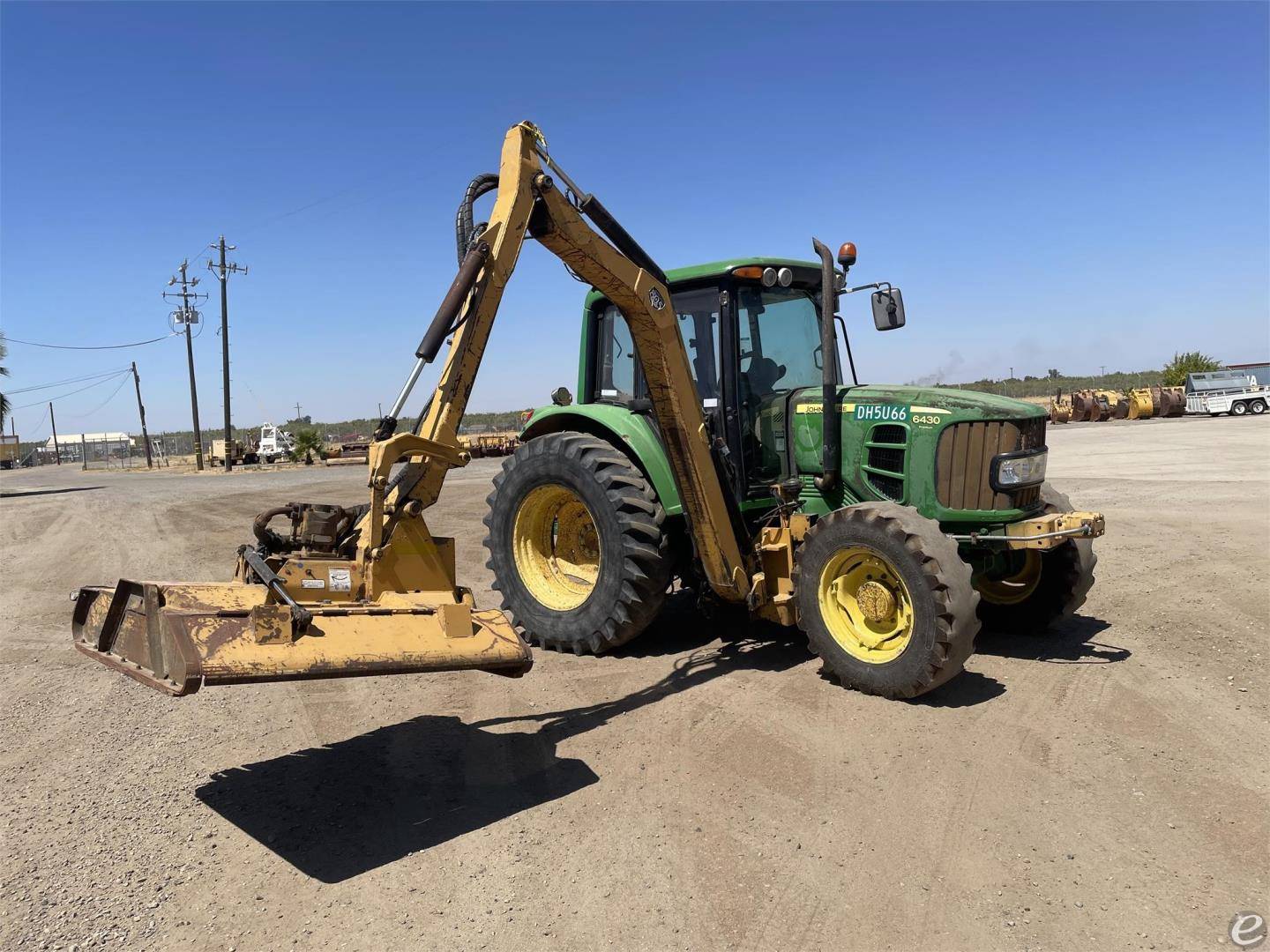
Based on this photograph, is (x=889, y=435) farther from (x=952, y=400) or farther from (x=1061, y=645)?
(x=1061, y=645)

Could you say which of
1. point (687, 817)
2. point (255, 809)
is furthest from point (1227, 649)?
point (255, 809)

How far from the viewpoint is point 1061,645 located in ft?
19.6

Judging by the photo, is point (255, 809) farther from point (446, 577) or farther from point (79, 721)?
point (79, 721)

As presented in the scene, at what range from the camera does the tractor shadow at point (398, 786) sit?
360 centimetres

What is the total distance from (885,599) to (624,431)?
216 cm

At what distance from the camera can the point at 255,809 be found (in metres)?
3.89

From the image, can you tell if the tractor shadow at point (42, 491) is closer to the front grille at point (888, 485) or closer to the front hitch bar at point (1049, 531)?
the front grille at point (888, 485)

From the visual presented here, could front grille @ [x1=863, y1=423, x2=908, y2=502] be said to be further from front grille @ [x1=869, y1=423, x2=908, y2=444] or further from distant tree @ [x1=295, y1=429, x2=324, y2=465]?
distant tree @ [x1=295, y1=429, x2=324, y2=465]

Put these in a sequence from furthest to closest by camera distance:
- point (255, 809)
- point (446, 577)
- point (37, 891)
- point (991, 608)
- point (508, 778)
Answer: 1. point (991, 608)
2. point (446, 577)
3. point (508, 778)
4. point (255, 809)
5. point (37, 891)

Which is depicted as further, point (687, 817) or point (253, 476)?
point (253, 476)

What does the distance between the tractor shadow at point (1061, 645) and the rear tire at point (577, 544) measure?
7.65 ft

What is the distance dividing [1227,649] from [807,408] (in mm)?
3091

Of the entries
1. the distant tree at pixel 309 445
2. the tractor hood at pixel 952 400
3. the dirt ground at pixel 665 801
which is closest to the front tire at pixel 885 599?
the dirt ground at pixel 665 801

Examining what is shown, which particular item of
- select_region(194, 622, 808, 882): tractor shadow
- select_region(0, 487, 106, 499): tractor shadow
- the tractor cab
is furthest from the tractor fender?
select_region(0, 487, 106, 499): tractor shadow
